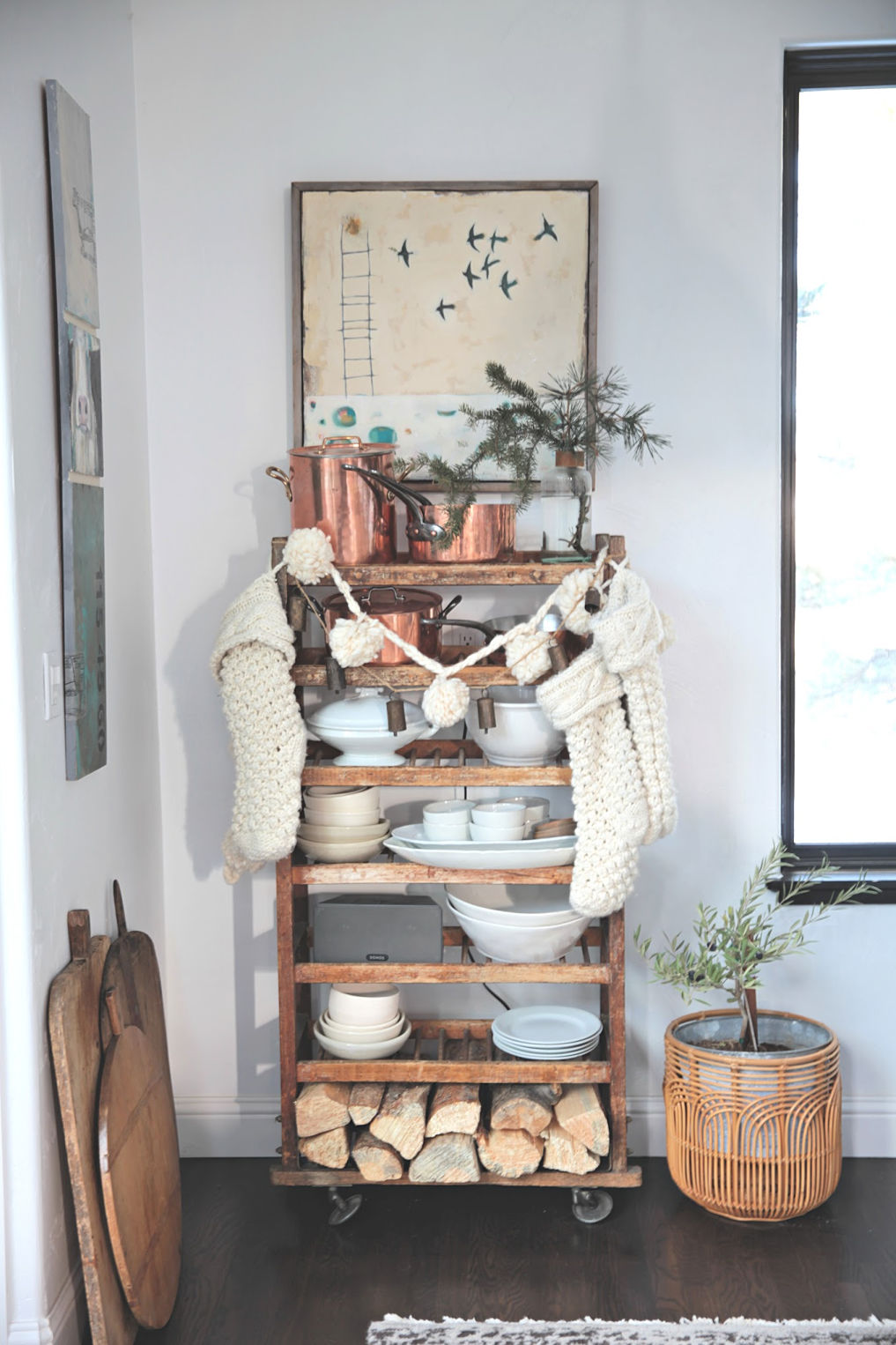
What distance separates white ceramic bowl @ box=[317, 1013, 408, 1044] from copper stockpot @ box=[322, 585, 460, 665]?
2.35ft

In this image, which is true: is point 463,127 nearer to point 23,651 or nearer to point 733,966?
point 23,651

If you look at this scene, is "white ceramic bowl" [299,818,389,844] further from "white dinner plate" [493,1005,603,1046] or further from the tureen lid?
"white dinner plate" [493,1005,603,1046]

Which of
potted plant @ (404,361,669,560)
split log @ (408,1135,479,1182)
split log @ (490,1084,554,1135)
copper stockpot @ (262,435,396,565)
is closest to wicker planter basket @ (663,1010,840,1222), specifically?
split log @ (490,1084,554,1135)

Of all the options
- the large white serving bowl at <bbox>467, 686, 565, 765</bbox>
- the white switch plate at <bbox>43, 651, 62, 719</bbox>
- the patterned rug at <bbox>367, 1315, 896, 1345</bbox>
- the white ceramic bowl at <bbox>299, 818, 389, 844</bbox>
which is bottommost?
the patterned rug at <bbox>367, 1315, 896, 1345</bbox>

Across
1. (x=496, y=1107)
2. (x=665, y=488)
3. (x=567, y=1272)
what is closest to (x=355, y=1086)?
(x=496, y=1107)

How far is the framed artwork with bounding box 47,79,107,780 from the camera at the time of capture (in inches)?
75.0

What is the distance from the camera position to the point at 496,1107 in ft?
7.27

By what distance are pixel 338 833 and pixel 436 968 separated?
1.03 ft

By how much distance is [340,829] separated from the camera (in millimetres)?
2281

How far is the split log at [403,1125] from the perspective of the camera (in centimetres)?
220

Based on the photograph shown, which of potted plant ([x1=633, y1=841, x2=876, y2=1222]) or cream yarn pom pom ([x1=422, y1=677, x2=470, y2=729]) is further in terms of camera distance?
potted plant ([x1=633, y1=841, x2=876, y2=1222])

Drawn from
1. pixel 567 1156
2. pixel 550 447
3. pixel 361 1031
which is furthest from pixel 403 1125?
pixel 550 447

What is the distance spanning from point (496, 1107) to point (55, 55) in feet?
6.52

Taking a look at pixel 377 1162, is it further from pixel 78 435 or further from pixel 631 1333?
pixel 78 435
